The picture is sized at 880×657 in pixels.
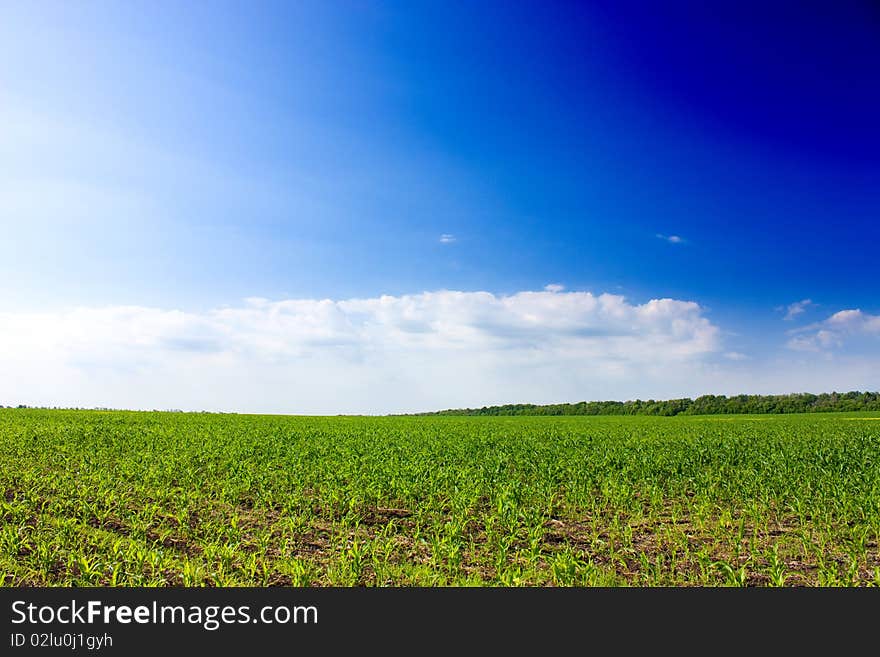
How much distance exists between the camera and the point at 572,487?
12.7 m

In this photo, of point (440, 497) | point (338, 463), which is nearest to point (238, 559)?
point (440, 497)

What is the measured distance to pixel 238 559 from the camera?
8383 millimetres

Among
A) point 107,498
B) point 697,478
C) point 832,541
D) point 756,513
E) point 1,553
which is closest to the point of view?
point 1,553

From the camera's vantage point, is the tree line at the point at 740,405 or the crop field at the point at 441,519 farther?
the tree line at the point at 740,405

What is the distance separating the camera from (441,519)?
10.6 m

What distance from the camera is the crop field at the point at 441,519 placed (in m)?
7.80

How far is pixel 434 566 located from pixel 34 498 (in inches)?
375

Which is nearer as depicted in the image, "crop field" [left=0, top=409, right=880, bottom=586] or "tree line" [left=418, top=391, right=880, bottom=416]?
"crop field" [left=0, top=409, right=880, bottom=586]

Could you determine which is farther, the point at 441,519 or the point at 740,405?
the point at 740,405

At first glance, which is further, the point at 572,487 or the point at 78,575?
the point at 572,487

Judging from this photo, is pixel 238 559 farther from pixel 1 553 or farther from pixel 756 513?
pixel 756 513

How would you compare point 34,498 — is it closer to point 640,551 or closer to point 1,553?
point 1,553

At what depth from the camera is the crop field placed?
780 cm

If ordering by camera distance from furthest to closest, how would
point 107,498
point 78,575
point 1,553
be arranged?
point 107,498 < point 1,553 < point 78,575
